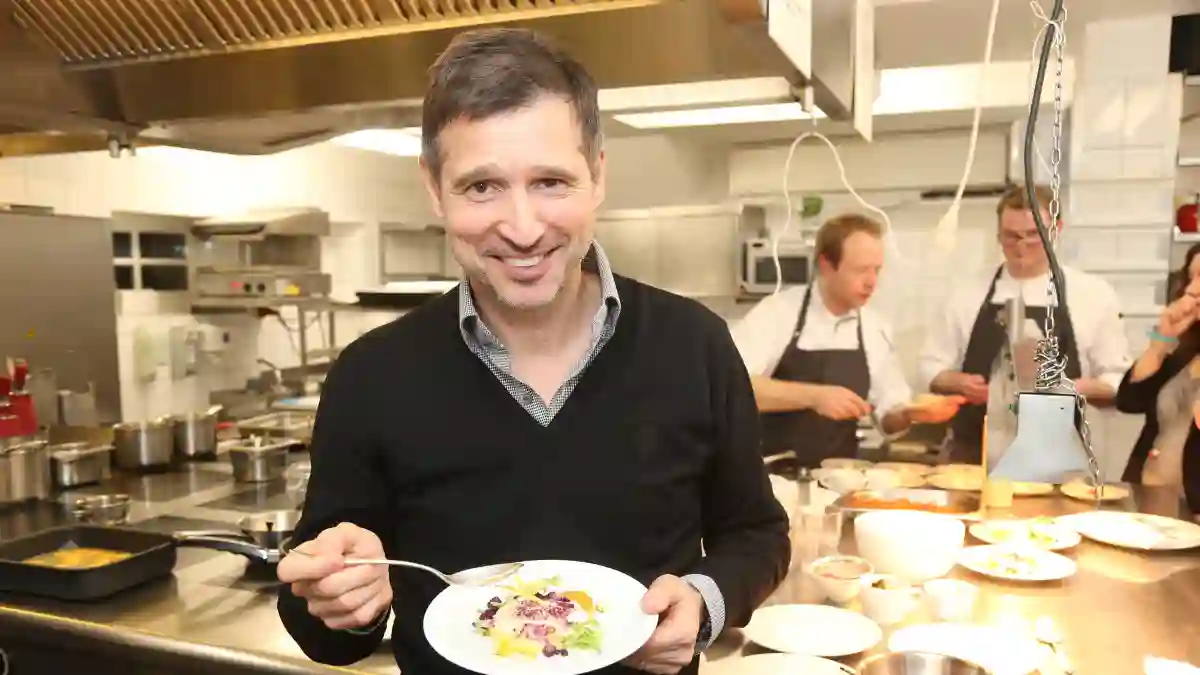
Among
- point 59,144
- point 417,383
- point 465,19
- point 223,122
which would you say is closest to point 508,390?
point 417,383

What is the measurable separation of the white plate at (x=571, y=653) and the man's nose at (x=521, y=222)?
15.0 inches

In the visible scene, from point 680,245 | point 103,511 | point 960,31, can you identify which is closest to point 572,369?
point 103,511

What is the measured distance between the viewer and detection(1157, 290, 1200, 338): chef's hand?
2289mm

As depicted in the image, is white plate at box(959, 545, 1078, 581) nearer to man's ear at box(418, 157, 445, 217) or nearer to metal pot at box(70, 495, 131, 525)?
man's ear at box(418, 157, 445, 217)

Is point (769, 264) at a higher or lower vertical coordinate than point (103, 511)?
higher

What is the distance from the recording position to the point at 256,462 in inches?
104

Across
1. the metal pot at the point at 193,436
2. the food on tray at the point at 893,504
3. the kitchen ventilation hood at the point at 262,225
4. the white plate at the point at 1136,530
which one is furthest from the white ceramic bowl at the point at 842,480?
the kitchen ventilation hood at the point at 262,225

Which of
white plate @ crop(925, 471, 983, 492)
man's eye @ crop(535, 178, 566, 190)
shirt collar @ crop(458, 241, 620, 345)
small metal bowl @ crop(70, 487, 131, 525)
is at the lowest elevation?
small metal bowl @ crop(70, 487, 131, 525)

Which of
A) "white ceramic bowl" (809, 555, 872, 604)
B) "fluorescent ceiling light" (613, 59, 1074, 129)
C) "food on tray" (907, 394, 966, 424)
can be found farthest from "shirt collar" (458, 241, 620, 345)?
"fluorescent ceiling light" (613, 59, 1074, 129)

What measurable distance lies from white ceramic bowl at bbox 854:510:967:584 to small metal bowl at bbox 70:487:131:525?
5.83 feet

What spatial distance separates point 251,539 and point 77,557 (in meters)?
0.39

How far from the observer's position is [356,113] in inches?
82.1

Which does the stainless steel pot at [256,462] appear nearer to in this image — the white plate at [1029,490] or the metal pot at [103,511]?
the metal pot at [103,511]

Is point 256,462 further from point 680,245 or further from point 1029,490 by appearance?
point 680,245
